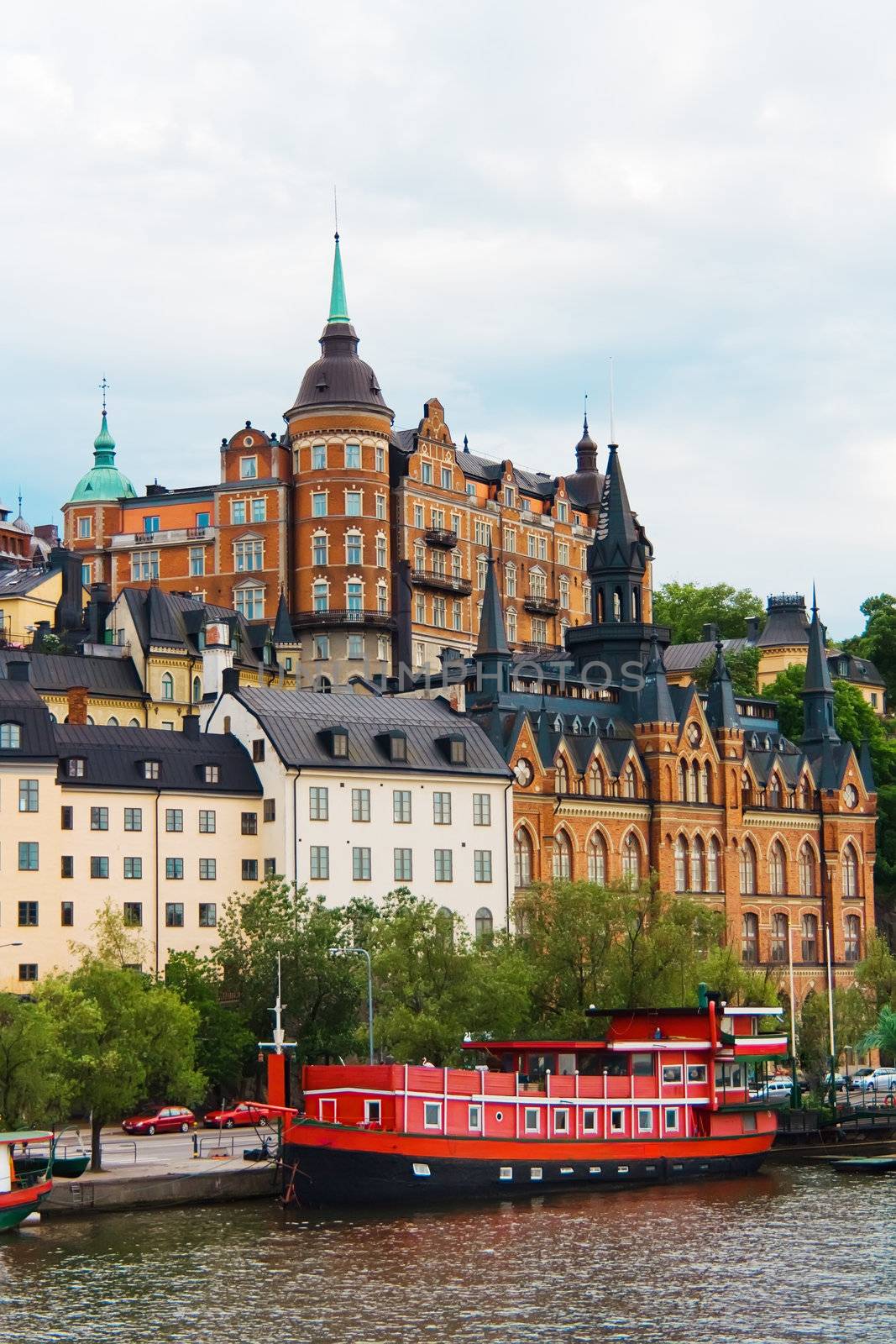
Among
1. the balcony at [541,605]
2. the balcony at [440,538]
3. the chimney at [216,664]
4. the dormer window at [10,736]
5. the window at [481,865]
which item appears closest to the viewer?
the dormer window at [10,736]

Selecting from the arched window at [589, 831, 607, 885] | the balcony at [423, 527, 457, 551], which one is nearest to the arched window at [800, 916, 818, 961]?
the arched window at [589, 831, 607, 885]

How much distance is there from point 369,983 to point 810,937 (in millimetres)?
57299

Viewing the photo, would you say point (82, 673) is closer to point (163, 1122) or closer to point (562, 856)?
point (562, 856)

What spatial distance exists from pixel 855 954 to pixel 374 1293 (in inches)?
3638

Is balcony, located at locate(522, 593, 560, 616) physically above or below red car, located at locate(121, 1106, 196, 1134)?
above

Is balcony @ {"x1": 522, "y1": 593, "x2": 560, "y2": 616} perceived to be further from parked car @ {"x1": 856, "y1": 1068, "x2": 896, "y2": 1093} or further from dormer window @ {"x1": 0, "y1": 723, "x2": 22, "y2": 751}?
dormer window @ {"x1": 0, "y1": 723, "x2": 22, "y2": 751}

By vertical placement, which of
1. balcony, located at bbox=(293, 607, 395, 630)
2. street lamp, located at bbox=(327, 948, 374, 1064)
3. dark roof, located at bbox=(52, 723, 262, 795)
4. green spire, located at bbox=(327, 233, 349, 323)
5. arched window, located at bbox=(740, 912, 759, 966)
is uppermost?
green spire, located at bbox=(327, 233, 349, 323)

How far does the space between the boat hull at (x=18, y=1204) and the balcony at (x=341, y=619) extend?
9488 cm

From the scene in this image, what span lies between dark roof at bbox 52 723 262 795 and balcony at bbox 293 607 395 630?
52127 mm

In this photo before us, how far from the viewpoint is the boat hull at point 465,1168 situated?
87.8 m

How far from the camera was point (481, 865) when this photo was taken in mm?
129500

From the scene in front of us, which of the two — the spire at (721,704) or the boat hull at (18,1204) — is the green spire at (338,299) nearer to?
the spire at (721,704)

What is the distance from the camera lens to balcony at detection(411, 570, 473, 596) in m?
182

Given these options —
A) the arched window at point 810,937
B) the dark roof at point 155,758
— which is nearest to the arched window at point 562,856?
the arched window at point 810,937
